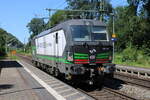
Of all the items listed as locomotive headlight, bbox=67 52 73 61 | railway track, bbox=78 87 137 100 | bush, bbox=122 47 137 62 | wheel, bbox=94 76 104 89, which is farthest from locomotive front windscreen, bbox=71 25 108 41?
bush, bbox=122 47 137 62

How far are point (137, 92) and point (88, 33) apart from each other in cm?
363

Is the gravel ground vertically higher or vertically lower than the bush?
lower

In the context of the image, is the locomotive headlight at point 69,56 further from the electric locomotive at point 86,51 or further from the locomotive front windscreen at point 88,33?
the locomotive front windscreen at point 88,33

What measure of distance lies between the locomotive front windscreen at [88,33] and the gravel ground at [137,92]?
276cm

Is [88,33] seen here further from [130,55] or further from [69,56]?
[130,55]

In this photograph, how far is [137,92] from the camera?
12852 millimetres

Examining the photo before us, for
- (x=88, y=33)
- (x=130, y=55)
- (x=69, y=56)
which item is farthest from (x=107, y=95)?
(x=130, y=55)

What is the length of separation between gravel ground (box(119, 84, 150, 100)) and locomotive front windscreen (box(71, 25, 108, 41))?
2764 mm

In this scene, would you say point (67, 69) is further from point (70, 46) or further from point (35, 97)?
point (35, 97)

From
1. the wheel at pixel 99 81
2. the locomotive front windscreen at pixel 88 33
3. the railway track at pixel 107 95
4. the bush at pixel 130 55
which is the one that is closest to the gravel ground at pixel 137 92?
the railway track at pixel 107 95

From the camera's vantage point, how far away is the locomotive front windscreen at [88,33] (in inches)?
516

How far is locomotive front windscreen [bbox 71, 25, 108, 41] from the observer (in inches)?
516

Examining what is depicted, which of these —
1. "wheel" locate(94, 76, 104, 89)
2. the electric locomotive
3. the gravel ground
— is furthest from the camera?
"wheel" locate(94, 76, 104, 89)

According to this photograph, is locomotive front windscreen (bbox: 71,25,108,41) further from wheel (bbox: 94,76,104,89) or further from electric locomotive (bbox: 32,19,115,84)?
wheel (bbox: 94,76,104,89)
